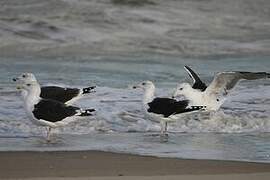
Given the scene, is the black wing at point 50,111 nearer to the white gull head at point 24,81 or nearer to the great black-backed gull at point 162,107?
the white gull head at point 24,81

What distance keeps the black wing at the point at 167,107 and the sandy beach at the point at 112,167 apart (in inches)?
11.1

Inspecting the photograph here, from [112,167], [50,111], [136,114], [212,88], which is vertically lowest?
[112,167]

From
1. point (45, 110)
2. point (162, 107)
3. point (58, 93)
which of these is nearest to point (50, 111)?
point (45, 110)

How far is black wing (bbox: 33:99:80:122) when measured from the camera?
3.38 metres

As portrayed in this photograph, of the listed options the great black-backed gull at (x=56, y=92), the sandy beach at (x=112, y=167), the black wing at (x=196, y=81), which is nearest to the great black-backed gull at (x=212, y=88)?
the black wing at (x=196, y=81)

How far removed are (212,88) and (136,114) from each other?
448 millimetres

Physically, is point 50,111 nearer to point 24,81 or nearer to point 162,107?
point 24,81

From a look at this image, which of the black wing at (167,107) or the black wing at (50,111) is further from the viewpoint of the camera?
the black wing at (167,107)

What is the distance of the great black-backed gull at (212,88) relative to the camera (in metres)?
3.60

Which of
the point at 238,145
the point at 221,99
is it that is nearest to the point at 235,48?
the point at 221,99

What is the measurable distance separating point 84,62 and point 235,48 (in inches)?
34.1

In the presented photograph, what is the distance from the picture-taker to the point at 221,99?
12.0ft

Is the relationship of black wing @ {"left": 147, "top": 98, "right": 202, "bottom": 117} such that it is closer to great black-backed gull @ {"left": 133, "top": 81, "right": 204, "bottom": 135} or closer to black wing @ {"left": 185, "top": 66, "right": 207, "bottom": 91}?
great black-backed gull @ {"left": 133, "top": 81, "right": 204, "bottom": 135}

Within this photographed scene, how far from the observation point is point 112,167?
10.5 feet
